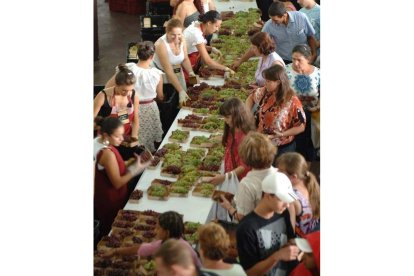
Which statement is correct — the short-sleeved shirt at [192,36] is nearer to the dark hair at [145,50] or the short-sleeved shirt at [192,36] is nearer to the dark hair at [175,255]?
the dark hair at [145,50]

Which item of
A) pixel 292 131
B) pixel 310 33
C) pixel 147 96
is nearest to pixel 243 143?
pixel 292 131

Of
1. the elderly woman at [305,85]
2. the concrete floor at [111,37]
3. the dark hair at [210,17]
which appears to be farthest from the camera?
the concrete floor at [111,37]

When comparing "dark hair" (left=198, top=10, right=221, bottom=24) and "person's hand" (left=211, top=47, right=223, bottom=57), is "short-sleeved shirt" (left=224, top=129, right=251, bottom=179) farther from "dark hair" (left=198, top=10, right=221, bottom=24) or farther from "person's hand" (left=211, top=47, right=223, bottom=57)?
"person's hand" (left=211, top=47, right=223, bottom=57)

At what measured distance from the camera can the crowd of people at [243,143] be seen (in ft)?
15.0

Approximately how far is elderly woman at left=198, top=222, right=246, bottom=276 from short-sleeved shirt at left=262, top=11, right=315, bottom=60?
3.97m

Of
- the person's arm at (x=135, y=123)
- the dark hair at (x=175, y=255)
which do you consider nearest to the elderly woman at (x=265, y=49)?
the person's arm at (x=135, y=123)

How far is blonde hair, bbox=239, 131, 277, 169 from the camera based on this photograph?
5.19 metres

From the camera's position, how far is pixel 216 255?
4.35m

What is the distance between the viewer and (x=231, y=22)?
10.1 m

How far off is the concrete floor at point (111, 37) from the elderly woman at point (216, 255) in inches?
226

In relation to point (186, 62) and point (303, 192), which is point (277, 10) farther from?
point (303, 192)

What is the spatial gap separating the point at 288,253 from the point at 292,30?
3.85 m

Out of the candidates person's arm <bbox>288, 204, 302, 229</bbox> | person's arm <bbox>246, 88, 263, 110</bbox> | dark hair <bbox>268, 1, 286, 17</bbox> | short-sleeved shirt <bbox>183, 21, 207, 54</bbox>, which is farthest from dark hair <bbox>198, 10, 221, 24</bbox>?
person's arm <bbox>288, 204, 302, 229</bbox>
